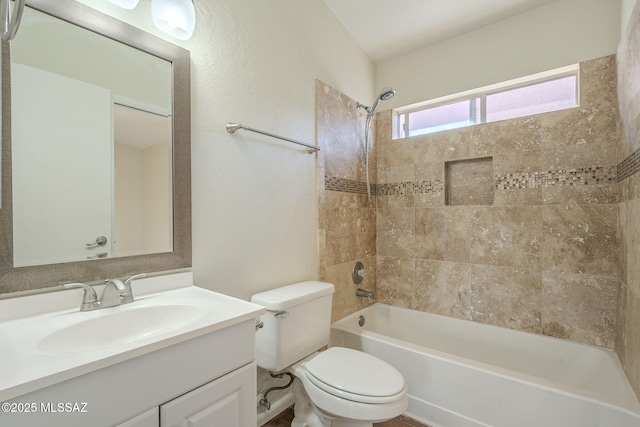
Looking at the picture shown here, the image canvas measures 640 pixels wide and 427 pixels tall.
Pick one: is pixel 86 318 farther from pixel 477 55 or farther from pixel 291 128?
pixel 477 55

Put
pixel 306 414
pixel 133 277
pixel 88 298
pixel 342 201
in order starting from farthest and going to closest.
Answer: pixel 342 201 → pixel 306 414 → pixel 133 277 → pixel 88 298

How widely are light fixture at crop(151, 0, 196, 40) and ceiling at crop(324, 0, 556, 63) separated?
4.03 feet

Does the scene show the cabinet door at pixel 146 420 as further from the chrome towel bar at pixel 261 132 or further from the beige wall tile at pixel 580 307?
the beige wall tile at pixel 580 307

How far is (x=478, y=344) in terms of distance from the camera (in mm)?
2129

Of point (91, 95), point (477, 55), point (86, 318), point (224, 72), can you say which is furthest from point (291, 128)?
point (477, 55)

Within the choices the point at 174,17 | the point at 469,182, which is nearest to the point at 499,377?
the point at 469,182

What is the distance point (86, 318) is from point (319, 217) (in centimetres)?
135

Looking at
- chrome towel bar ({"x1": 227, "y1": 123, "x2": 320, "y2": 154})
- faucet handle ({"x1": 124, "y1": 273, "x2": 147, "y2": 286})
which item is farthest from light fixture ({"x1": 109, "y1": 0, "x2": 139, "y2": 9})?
faucet handle ({"x1": 124, "y1": 273, "x2": 147, "y2": 286})

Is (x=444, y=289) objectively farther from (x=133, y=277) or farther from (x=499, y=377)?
(x=133, y=277)

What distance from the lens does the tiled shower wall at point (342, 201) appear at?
6.70 feet

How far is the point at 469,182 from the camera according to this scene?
2268mm

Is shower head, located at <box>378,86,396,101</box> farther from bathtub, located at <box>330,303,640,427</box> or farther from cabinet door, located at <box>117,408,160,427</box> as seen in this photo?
cabinet door, located at <box>117,408,160,427</box>

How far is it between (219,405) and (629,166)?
213cm

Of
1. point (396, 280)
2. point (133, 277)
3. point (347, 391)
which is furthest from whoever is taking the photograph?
point (396, 280)
